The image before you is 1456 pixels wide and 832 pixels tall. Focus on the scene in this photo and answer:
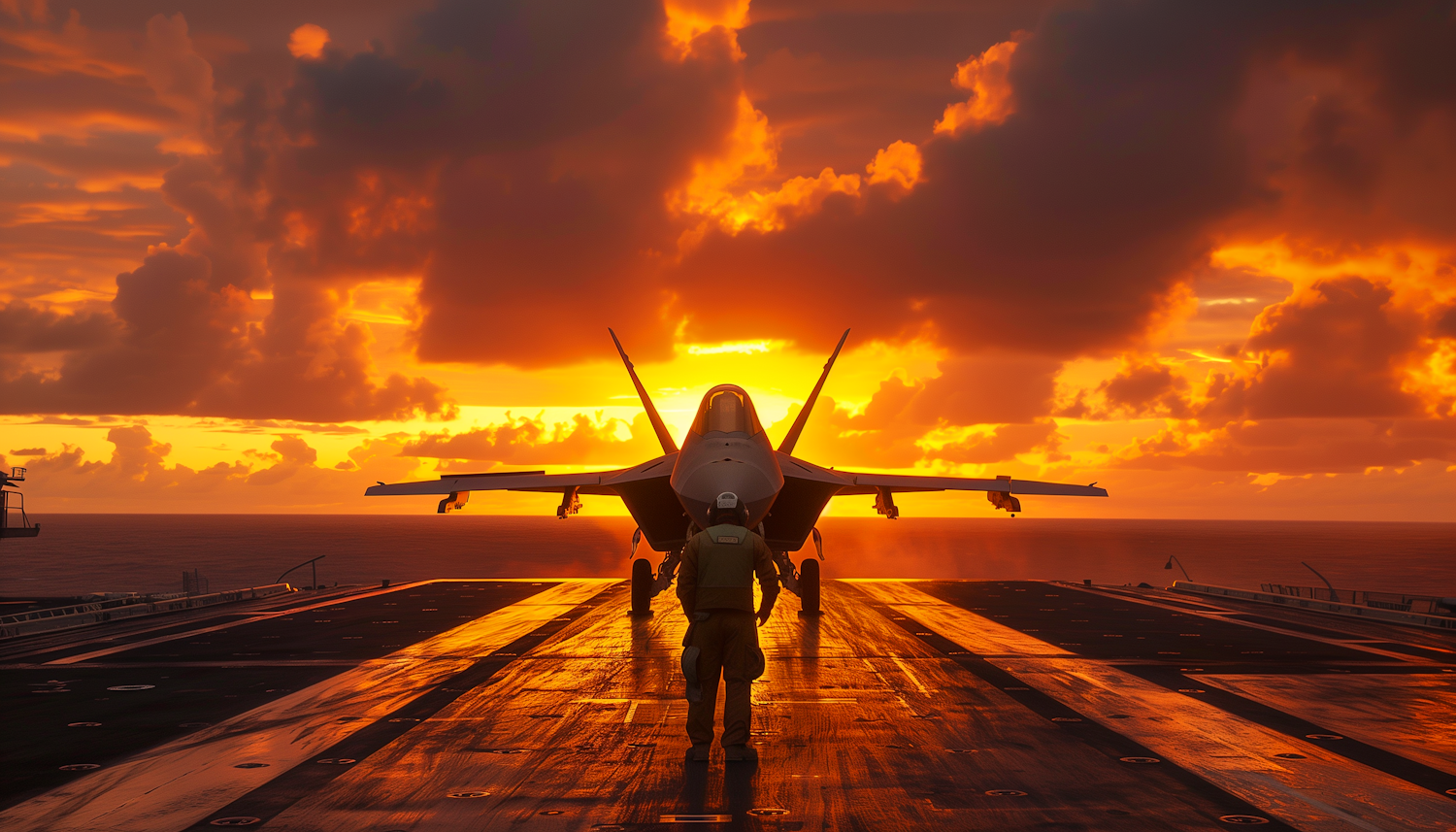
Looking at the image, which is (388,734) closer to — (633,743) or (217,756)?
(217,756)

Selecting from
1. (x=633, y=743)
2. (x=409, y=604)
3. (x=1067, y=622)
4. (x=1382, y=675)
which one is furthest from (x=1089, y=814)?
(x=409, y=604)

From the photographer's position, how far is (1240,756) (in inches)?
328

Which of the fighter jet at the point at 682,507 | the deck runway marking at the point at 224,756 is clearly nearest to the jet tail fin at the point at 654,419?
the fighter jet at the point at 682,507

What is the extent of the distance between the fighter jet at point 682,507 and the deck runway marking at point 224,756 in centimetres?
556

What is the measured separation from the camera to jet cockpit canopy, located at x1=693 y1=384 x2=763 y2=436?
16.0m

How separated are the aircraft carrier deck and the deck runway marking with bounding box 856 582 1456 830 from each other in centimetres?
→ 4

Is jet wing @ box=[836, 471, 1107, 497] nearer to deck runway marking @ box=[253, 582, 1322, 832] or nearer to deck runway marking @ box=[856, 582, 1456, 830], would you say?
deck runway marking @ box=[856, 582, 1456, 830]

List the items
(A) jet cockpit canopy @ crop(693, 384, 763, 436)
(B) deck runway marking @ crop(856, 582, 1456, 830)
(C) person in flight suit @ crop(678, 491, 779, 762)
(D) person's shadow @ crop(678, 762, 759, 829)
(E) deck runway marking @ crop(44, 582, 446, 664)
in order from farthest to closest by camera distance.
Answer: (A) jet cockpit canopy @ crop(693, 384, 763, 436), (E) deck runway marking @ crop(44, 582, 446, 664), (C) person in flight suit @ crop(678, 491, 779, 762), (B) deck runway marking @ crop(856, 582, 1456, 830), (D) person's shadow @ crop(678, 762, 759, 829)

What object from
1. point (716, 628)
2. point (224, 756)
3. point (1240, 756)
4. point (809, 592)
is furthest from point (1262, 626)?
point (224, 756)

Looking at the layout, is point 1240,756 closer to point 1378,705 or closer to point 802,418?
point 1378,705

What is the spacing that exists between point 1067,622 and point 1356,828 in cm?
1406

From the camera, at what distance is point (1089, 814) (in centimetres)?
659

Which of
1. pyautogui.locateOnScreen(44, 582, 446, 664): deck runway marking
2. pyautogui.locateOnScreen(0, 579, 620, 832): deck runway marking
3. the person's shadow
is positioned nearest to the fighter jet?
pyautogui.locateOnScreen(44, 582, 446, 664): deck runway marking

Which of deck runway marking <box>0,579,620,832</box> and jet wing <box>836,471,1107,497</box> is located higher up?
jet wing <box>836,471,1107,497</box>
